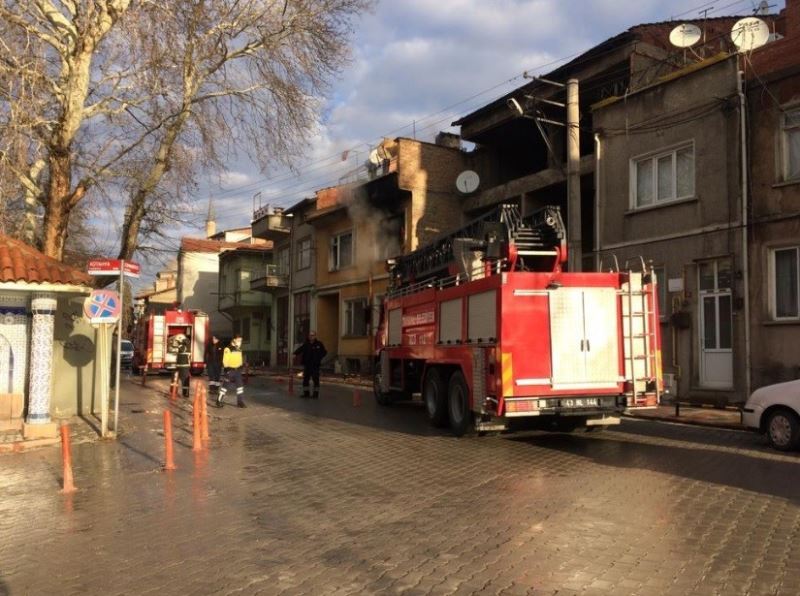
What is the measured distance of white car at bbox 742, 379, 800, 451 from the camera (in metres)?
9.38

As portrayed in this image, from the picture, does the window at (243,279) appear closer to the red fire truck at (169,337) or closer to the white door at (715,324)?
the red fire truck at (169,337)

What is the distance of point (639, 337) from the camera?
10070mm

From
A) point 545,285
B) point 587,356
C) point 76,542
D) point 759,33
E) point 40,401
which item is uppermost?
point 759,33

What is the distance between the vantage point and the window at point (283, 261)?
3838cm

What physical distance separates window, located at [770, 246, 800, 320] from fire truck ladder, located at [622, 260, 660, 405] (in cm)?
589

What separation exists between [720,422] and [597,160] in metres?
8.66

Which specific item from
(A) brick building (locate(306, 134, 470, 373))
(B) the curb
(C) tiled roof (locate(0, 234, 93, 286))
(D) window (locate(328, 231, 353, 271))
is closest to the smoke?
(A) brick building (locate(306, 134, 470, 373))

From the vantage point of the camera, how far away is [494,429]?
1052cm

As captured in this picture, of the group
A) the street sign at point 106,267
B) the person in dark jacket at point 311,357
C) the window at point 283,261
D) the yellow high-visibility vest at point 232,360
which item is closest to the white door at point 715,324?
the person in dark jacket at point 311,357

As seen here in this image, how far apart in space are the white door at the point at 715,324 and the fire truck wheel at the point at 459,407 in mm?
7249

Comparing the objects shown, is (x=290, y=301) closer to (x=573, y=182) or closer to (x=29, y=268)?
(x=573, y=182)

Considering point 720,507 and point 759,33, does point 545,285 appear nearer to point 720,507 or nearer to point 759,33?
point 720,507

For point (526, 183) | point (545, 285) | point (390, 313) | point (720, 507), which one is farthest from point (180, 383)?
point (720, 507)

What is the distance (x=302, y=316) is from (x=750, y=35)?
25.4 m
